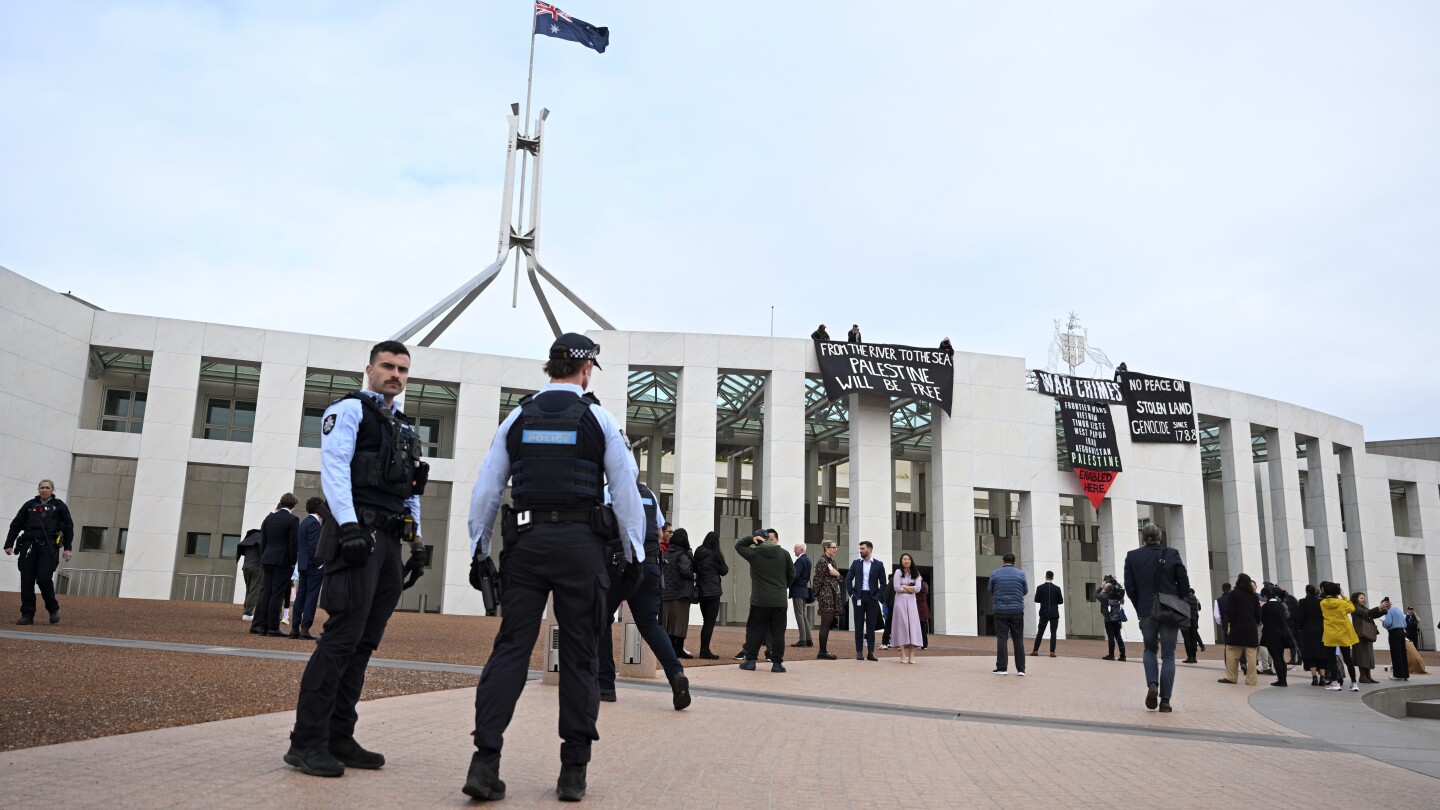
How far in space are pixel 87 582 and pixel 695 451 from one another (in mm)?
18397

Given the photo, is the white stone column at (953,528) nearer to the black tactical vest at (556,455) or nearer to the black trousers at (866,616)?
the black trousers at (866,616)

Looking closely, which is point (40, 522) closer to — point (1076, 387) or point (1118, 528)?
point (1076, 387)

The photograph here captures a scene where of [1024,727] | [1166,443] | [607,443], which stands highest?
[1166,443]

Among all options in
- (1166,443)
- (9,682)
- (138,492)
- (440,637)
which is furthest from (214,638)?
(1166,443)

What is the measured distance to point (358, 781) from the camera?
423 cm

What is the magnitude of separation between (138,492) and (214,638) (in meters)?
20.3

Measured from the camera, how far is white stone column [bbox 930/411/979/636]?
1212 inches

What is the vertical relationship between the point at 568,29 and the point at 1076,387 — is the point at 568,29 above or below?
above

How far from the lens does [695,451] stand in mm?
30547

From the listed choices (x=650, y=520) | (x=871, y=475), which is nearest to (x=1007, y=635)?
(x=650, y=520)

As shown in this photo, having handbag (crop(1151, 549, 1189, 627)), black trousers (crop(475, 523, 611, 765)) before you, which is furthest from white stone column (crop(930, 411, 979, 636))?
black trousers (crop(475, 523, 611, 765))

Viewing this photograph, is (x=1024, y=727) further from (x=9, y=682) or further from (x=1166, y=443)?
(x=1166, y=443)

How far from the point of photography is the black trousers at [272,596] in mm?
13414

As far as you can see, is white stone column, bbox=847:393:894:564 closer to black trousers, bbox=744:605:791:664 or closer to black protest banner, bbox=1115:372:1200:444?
black protest banner, bbox=1115:372:1200:444
